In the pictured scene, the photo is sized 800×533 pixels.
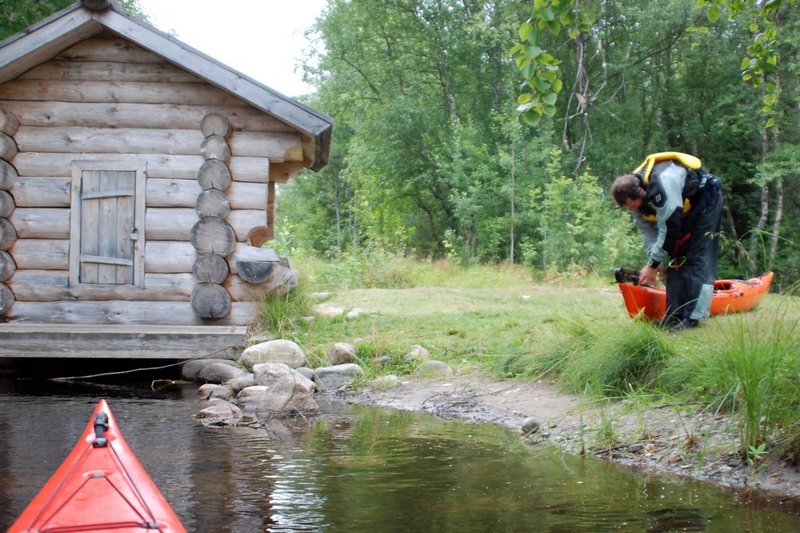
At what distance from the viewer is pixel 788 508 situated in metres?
4.43

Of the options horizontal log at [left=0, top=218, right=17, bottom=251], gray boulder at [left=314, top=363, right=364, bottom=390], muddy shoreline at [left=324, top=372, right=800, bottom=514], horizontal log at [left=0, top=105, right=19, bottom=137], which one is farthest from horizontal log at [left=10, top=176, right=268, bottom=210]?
muddy shoreline at [left=324, top=372, right=800, bottom=514]

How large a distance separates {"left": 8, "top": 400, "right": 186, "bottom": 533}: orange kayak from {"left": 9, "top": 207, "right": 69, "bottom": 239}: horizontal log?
7.37m

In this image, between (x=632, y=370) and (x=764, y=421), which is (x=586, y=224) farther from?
(x=764, y=421)

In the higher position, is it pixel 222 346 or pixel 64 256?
pixel 64 256

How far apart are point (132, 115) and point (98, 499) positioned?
314 inches

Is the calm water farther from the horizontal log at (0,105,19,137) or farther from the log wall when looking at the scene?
the horizontal log at (0,105,19,137)

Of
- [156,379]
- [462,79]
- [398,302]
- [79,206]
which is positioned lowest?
[156,379]

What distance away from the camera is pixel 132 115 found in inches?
418

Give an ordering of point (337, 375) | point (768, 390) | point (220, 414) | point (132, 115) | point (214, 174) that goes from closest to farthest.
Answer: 1. point (768, 390)
2. point (220, 414)
3. point (337, 375)
4. point (214, 174)
5. point (132, 115)

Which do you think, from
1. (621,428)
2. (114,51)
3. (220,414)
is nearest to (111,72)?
(114,51)

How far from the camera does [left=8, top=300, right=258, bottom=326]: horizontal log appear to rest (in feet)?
34.5

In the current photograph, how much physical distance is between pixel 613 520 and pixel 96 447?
245 cm

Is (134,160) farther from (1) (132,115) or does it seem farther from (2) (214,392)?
(2) (214,392)

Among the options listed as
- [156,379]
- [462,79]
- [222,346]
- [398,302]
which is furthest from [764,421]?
[462,79]
